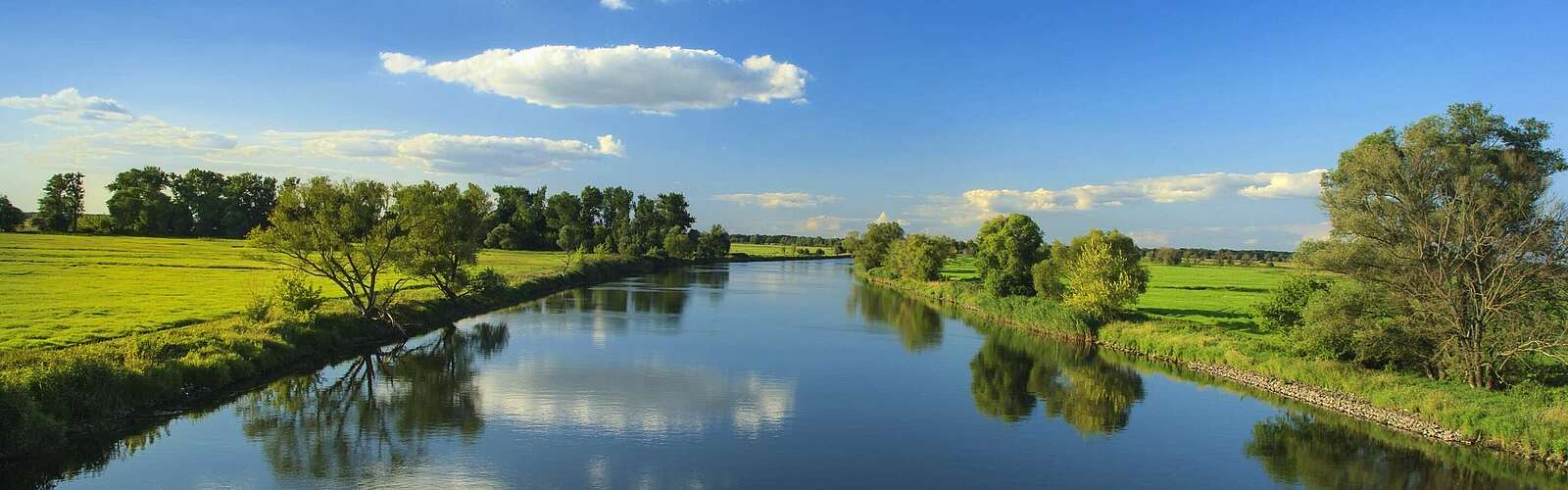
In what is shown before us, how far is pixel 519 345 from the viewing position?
103ft

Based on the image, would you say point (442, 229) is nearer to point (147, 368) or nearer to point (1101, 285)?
point (147, 368)

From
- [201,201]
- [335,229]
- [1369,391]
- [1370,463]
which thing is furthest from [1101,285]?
[201,201]

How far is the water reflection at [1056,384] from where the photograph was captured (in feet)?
72.8

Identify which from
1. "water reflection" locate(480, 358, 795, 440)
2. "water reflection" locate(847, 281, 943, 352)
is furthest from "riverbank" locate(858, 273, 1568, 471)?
"water reflection" locate(480, 358, 795, 440)

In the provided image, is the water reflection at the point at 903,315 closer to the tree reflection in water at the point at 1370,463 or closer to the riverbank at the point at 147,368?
the tree reflection in water at the point at 1370,463

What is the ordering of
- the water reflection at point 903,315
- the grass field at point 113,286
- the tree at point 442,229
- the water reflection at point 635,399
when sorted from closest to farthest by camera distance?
the water reflection at point 635,399
the grass field at point 113,286
the tree at point 442,229
the water reflection at point 903,315

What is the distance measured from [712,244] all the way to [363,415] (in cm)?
10569

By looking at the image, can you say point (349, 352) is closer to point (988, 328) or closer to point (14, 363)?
point (14, 363)

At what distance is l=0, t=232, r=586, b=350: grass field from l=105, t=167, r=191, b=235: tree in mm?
12078

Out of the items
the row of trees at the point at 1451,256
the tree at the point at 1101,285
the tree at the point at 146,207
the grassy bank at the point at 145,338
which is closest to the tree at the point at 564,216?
the tree at the point at 146,207

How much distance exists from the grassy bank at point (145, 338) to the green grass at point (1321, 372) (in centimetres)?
3114

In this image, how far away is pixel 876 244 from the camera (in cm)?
10688

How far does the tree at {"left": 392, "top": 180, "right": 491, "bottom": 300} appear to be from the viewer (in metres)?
33.2

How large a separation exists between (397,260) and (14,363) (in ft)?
53.1
